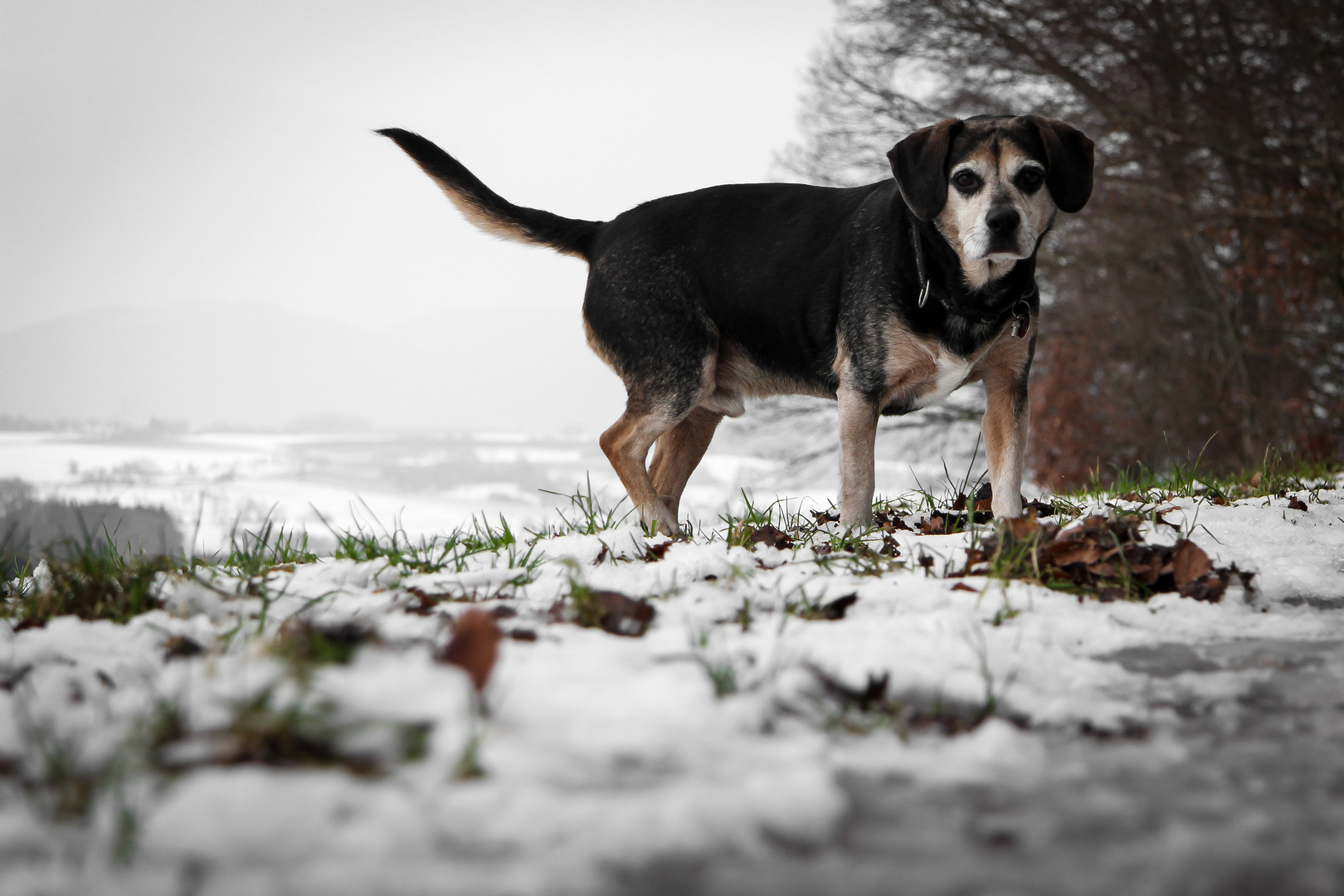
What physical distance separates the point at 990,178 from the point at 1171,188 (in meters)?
9.88

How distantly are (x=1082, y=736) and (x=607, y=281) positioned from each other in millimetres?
3960

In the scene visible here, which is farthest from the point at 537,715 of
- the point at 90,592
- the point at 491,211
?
the point at 491,211

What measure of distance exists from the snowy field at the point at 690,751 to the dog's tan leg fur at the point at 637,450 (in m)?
2.68

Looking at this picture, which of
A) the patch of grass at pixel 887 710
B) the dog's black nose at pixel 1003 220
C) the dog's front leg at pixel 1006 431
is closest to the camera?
the patch of grass at pixel 887 710

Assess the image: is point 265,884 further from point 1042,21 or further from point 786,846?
point 1042,21

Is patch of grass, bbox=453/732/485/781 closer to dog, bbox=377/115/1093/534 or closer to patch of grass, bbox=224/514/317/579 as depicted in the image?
patch of grass, bbox=224/514/317/579

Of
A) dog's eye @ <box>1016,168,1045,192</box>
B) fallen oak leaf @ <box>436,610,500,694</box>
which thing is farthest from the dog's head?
fallen oak leaf @ <box>436,610,500,694</box>

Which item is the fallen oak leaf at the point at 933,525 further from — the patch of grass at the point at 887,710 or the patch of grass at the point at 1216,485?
the patch of grass at the point at 887,710

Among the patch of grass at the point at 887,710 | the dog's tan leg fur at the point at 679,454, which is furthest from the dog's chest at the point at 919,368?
the patch of grass at the point at 887,710

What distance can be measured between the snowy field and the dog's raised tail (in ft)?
10.7

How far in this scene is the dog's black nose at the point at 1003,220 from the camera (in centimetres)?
401

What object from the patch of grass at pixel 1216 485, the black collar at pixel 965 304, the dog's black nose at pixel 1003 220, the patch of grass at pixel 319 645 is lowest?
the patch of grass at pixel 319 645

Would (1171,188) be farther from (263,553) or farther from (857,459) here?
(263,553)

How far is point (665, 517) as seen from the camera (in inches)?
204
